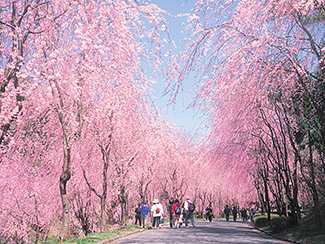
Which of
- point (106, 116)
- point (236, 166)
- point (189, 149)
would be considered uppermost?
point (189, 149)

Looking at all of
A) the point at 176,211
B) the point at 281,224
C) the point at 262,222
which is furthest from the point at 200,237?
the point at 262,222

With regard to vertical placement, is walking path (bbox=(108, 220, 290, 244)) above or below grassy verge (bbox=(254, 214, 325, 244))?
below

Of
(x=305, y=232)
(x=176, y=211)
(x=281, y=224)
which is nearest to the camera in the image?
(x=305, y=232)

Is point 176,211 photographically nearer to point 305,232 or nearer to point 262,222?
point 262,222

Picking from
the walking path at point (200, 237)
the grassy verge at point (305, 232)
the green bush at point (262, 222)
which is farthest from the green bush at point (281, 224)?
the green bush at point (262, 222)

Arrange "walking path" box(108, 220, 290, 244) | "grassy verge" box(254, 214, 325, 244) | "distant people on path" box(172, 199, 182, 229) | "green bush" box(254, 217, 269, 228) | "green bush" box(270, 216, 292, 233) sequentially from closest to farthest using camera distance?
1. "grassy verge" box(254, 214, 325, 244)
2. "walking path" box(108, 220, 290, 244)
3. "green bush" box(270, 216, 292, 233)
4. "distant people on path" box(172, 199, 182, 229)
5. "green bush" box(254, 217, 269, 228)

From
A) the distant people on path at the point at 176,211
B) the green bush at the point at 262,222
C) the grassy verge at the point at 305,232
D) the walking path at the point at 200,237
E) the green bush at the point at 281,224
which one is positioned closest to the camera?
the grassy verge at the point at 305,232

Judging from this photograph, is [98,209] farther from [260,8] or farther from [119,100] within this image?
[260,8]

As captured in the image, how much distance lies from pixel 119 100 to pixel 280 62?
8.04 m

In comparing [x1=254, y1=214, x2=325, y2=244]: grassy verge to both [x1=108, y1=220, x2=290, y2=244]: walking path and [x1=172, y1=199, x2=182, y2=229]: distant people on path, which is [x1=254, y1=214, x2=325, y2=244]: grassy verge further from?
[x1=172, y1=199, x2=182, y2=229]: distant people on path

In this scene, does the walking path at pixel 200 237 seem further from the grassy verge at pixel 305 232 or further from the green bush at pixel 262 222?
the green bush at pixel 262 222

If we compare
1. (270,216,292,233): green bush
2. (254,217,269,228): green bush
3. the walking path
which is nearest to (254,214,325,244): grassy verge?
(270,216,292,233): green bush

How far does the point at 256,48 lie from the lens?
10.0 meters

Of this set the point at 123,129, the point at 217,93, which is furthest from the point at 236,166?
the point at 217,93
